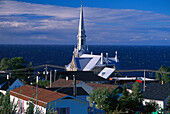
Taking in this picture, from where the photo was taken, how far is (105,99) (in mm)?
29484

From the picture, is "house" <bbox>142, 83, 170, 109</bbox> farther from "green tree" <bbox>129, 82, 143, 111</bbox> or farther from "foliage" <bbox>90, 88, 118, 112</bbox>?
"foliage" <bbox>90, 88, 118, 112</bbox>

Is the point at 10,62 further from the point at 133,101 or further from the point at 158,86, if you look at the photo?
the point at 133,101

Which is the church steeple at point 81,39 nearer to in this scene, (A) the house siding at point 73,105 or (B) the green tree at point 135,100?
(B) the green tree at point 135,100

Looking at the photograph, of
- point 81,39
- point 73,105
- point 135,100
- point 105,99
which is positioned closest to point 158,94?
point 135,100

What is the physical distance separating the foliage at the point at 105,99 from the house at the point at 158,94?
428 inches

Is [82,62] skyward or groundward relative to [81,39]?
groundward

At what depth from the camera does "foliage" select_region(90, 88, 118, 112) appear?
29.2m

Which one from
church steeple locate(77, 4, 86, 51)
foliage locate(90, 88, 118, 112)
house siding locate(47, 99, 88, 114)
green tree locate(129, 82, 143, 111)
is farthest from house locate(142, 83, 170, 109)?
church steeple locate(77, 4, 86, 51)

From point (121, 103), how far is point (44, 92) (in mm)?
9927

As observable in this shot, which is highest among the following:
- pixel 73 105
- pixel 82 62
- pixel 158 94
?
pixel 73 105

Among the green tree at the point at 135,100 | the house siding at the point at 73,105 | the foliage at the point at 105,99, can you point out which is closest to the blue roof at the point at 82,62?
the green tree at the point at 135,100

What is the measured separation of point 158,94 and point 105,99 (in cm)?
1488

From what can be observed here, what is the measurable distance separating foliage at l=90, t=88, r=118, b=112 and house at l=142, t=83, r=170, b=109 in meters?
10.9

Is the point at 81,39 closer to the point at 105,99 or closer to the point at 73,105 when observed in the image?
the point at 105,99
